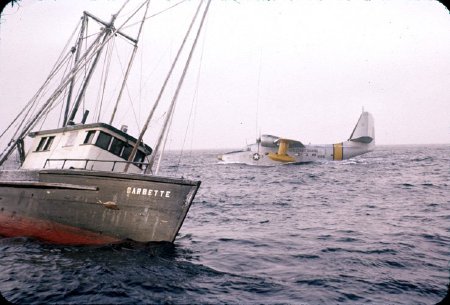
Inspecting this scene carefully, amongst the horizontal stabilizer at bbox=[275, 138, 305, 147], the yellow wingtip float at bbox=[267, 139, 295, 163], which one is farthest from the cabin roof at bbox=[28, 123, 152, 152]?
the yellow wingtip float at bbox=[267, 139, 295, 163]

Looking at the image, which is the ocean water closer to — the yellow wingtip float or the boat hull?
the boat hull

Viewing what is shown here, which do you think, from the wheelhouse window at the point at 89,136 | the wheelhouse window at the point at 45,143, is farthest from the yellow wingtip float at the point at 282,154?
the wheelhouse window at the point at 89,136

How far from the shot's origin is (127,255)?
7371 mm

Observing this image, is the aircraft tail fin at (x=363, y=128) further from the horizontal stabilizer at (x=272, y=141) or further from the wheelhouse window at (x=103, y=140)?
the wheelhouse window at (x=103, y=140)

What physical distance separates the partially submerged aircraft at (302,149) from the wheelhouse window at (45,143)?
40085 mm

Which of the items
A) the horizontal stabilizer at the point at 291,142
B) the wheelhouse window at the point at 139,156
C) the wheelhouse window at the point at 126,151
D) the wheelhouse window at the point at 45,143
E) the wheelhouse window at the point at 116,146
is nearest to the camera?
the wheelhouse window at the point at 116,146

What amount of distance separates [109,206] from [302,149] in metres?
47.3

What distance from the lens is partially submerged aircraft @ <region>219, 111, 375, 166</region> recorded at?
49562mm

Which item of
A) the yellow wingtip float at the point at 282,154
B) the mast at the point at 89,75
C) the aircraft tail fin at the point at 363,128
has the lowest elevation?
the mast at the point at 89,75

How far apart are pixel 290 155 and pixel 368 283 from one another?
150 feet

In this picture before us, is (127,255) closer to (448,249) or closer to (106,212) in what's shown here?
(106,212)

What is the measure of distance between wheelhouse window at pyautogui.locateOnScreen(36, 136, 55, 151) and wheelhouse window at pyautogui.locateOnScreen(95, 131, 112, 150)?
3196 mm

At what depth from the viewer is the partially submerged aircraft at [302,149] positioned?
49562 mm

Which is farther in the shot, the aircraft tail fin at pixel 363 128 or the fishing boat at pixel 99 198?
the aircraft tail fin at pixel 363 128
